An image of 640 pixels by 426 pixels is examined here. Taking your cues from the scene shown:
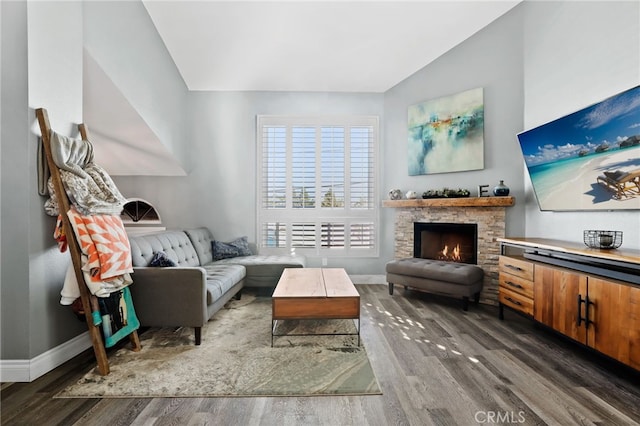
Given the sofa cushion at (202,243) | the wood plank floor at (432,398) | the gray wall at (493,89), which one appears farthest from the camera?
the sofa cushion at (202,243)

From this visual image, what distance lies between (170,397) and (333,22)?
3928 mm

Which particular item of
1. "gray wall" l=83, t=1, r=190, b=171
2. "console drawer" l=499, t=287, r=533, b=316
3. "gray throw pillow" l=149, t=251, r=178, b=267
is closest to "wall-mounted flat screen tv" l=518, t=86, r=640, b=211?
"console drawer" l=499, t=287, r=533, b=316

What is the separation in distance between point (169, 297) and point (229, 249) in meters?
1.92

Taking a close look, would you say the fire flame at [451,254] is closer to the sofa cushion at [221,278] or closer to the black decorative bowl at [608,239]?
the black decorative bowl at [608,239]

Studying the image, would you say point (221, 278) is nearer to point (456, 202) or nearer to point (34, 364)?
point (34, 364)

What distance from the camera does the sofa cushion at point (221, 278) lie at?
279 centimetres

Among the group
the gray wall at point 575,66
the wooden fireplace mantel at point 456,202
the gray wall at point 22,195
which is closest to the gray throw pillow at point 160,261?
the gray wall at point 22,195

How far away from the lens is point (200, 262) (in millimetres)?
3996

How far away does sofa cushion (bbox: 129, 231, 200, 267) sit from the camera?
9.21 ft

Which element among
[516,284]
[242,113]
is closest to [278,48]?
[242,113]

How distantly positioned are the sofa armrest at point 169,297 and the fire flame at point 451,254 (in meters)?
3.26

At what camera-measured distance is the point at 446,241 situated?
438cm

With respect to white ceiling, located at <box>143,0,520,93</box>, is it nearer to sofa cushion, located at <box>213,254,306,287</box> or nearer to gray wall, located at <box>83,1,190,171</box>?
gray wall, located at <box>83,1,190,171</box>

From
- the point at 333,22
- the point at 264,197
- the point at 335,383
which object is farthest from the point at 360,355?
the point at 333,22
